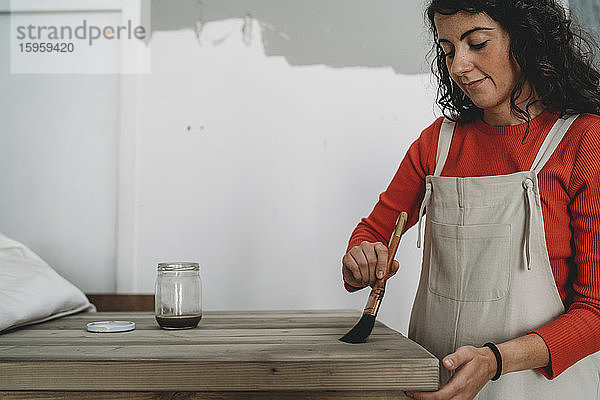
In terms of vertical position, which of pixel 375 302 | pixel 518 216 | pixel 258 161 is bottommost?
pixel 375 302

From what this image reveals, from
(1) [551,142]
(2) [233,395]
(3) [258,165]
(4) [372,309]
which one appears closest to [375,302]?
(4) [372,309]

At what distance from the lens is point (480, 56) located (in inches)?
46.6

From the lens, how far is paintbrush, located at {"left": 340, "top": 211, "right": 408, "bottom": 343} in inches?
43.1

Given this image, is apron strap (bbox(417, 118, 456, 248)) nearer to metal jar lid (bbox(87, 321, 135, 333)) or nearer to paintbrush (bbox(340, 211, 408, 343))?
paintbrush (bbox(340, 211, 408, 343))

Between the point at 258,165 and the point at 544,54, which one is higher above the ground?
the point at 544,54

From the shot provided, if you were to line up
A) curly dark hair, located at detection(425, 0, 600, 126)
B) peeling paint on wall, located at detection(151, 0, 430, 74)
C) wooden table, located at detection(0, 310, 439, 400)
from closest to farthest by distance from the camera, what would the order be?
wooden table, located at detection(0, 310, 439, 400) < curly dark hair, located at detection(425, 0, 600, 126) < peeling paint on wall, located at detection(151, 0, 430, 74)

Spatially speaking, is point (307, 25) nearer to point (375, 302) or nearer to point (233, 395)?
point (375, 302)

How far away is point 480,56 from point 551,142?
199mm

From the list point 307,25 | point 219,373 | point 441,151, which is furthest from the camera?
point 307,25

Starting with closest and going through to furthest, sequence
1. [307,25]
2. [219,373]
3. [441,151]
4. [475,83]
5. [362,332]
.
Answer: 1. [219,373]
2. [362,332]
3. [475,83]
4. [441,151]
5. [307,25]

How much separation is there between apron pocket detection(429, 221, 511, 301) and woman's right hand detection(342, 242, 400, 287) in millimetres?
102

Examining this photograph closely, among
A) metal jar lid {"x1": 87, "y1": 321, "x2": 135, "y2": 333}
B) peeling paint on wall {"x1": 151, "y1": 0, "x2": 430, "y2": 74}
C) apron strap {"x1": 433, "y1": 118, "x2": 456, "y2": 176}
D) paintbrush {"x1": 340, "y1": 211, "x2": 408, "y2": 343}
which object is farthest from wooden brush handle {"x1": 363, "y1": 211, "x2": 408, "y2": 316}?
peeling paint on wall {"x1": 151, "y1": 0, "x2": 430, "y2": 74}

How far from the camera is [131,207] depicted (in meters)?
2.00

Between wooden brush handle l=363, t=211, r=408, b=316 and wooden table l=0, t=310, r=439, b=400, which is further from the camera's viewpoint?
wooden brush handle l=363, t=211, r=408, b=316
